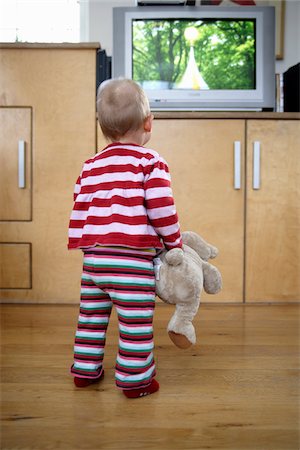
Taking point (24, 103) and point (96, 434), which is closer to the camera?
point (96, 434)

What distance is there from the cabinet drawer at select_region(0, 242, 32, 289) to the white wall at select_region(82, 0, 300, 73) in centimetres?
123

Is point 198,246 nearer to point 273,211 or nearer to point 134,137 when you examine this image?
point 134,137

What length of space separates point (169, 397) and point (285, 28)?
92.0 inches

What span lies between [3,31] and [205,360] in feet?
7.95

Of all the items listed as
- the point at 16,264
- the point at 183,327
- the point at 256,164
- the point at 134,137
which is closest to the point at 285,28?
the point at 256,164

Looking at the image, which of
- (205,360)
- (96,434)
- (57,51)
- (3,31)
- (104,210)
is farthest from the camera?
(3,31)

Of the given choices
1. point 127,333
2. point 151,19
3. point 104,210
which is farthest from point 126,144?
Answer: point 151,19

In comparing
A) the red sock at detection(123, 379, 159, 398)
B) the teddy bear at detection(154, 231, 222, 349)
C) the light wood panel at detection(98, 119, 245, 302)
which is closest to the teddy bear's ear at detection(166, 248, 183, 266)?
the teddy bear at detection(154, 231, 222, 349)

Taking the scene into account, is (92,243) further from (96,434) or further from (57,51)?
(57,51)

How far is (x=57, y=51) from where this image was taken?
2311 mm

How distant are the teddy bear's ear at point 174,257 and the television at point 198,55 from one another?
1.31 m

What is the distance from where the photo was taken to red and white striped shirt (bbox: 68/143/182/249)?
1.24 metres

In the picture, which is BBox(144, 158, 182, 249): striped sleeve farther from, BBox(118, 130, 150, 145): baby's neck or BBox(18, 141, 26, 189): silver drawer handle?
BBox(18, 141, 26, 189): silver drawer handle

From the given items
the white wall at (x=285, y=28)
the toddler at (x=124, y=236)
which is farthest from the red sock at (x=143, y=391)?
the white wall at (x=285, y=28)
